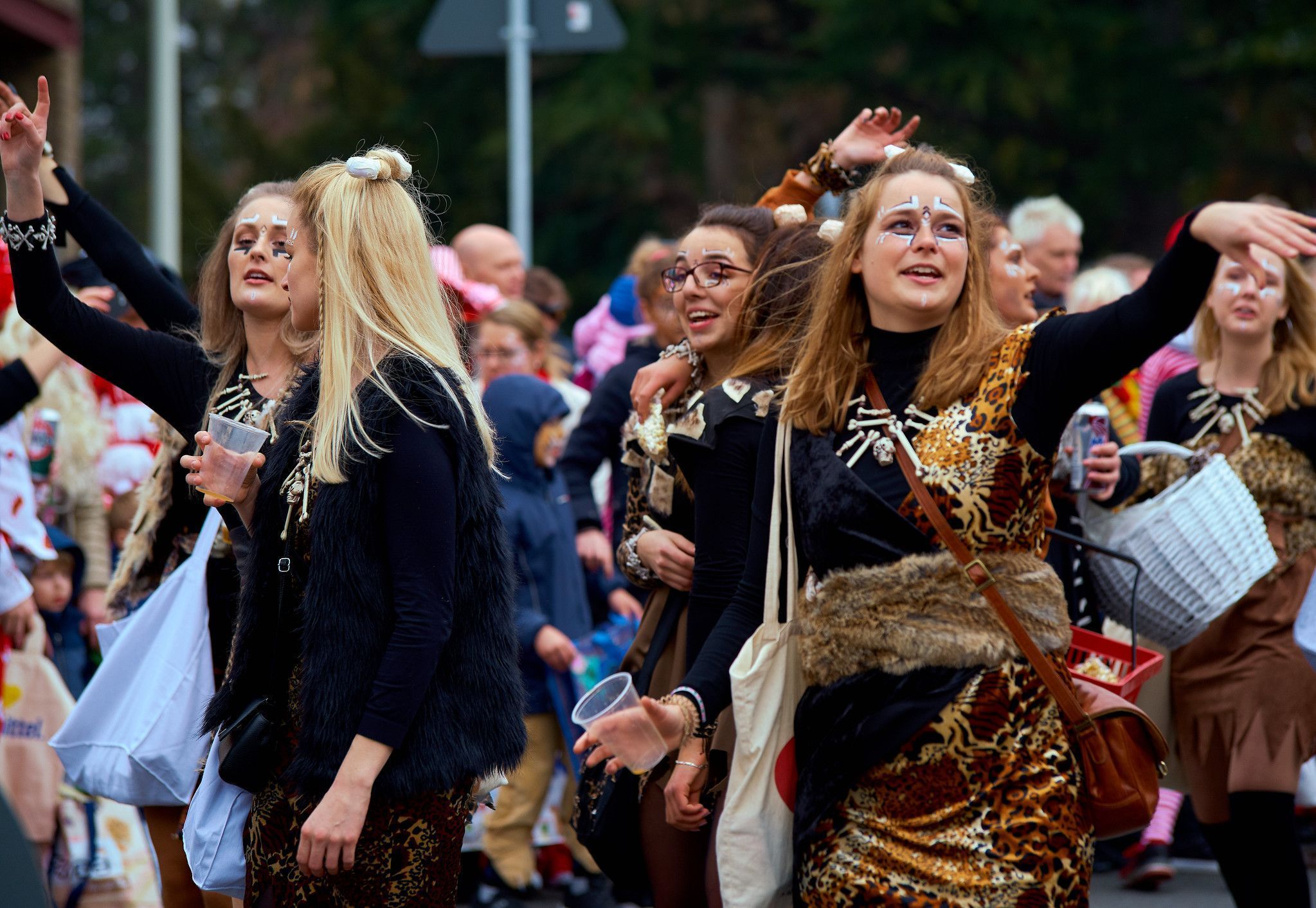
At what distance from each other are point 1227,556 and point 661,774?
179 cm

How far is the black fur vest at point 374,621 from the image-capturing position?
3176mm

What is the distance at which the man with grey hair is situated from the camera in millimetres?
7961

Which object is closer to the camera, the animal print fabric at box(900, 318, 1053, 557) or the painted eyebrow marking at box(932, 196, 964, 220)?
the animal print fabric at box(900, 318, 1053, 557)

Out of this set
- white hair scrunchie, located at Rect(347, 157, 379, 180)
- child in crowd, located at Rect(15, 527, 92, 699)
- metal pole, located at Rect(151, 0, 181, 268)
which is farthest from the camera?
metal pole, located at Rect(151, 0, 181, 268)

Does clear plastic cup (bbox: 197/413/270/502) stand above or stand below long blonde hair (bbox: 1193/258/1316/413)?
below

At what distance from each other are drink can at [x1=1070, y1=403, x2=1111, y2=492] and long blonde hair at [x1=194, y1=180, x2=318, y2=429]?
2.25 metres

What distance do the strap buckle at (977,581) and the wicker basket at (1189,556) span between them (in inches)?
60.4

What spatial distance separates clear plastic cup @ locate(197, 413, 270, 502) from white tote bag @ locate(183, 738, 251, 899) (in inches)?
20.6

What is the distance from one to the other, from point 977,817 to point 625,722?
71 cm

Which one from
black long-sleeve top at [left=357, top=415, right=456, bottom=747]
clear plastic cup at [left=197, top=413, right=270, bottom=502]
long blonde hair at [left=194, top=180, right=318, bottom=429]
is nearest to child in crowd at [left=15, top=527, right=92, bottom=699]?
long blonde hair at [left=194, top=180, right=318, bottom=429]

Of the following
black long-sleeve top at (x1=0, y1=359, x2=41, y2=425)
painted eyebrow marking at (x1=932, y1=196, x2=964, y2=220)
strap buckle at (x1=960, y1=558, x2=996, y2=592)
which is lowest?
strap buckle at (x1=960, y1=558, x2=996, y2=592)

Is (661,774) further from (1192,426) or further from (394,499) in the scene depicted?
(1192,426)

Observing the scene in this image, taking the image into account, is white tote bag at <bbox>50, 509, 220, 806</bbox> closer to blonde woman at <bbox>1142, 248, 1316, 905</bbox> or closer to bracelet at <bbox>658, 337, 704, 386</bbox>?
bracelet at <bbox>658, 337, 704, 386</bbox>

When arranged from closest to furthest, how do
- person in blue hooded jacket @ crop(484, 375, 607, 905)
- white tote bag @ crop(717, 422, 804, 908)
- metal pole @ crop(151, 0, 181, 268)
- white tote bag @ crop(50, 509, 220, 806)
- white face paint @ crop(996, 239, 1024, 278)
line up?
white tote bag @ crop(717, 422, 804, 908), white tote bag @ crop(50, 509, 220, 806), white face paint @ crop(996, 239, 1024, 278), person in blue hooded jacket @ crop(484, 375, 607, 905), metal pole @ crop(151, 0, 181, 268)
